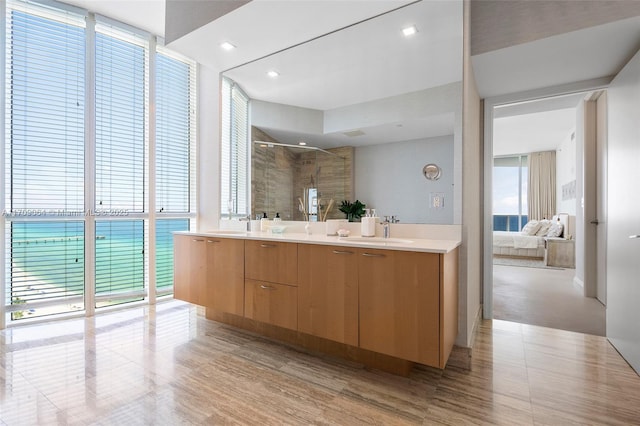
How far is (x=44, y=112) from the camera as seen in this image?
2980mm

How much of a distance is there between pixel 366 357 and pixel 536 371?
1128 mm

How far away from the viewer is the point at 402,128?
7.75 ft

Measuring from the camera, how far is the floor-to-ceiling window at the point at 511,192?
8898 millimetres

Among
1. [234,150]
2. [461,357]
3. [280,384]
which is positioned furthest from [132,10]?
[461,357]

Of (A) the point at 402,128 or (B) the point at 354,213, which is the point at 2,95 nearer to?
(B) the point at 354,213

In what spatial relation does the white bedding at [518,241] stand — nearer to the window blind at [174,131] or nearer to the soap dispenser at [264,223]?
the soap dispenser at [264,223]

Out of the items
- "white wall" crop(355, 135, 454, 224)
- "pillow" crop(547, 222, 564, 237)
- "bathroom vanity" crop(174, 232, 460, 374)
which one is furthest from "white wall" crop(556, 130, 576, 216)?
"bathroom vanity" crop(174, 232, 460, 374)

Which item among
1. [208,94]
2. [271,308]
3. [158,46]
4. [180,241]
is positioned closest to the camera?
[271,308]

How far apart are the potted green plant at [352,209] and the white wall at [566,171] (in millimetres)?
6097

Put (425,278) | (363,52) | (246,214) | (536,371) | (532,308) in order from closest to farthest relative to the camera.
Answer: (425,278) → (536,371) → (363,52) → (246,214) → (532,308)

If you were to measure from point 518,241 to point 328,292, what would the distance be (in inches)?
245

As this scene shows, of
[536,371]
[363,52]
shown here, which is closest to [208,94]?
[363,52]

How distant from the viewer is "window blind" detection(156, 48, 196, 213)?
12.2ft

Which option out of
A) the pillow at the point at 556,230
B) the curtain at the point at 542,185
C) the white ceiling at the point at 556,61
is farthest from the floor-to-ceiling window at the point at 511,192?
the white ceiling at the point at 556,61
